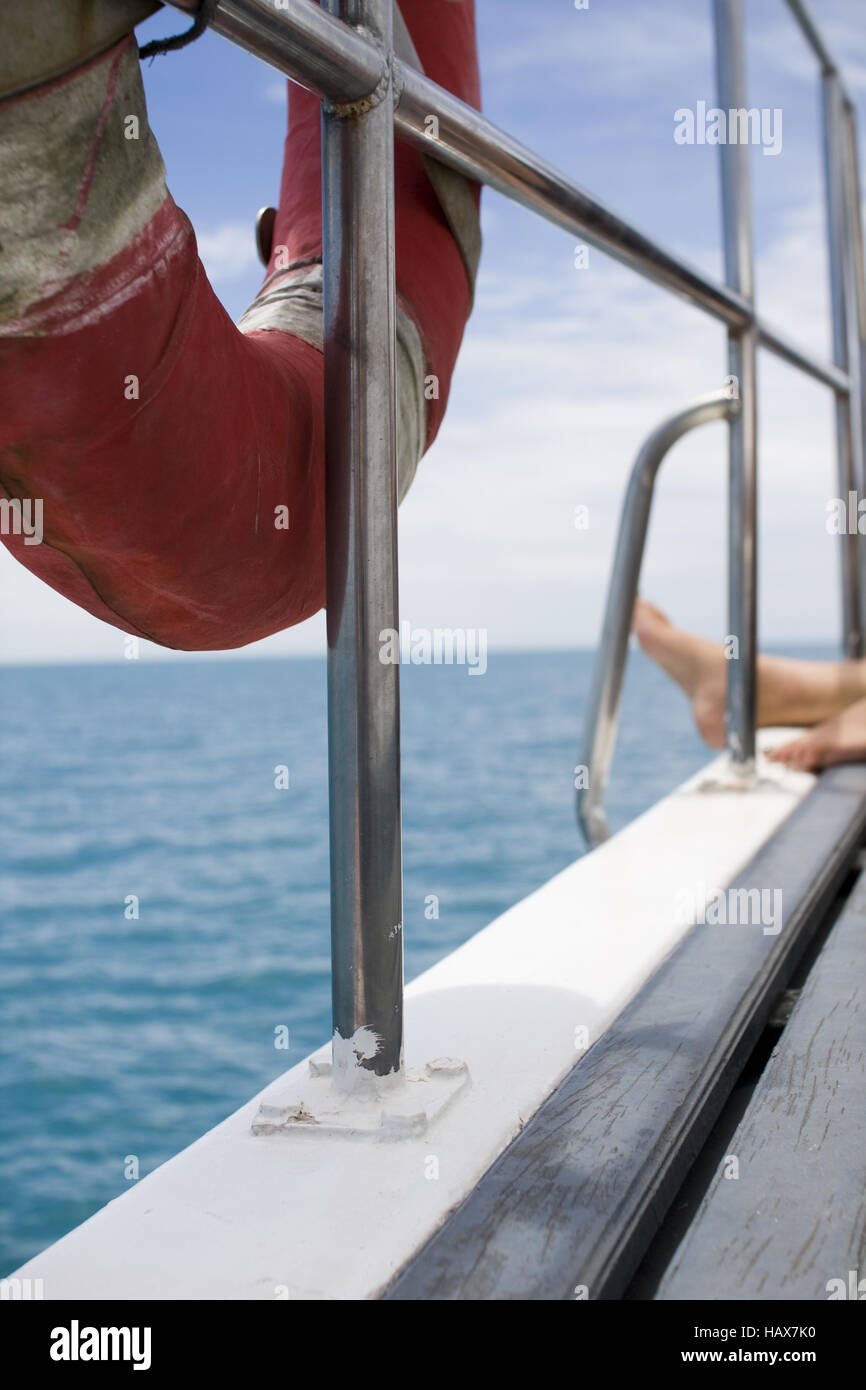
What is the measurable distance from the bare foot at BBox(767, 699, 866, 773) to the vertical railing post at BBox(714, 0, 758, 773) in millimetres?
128

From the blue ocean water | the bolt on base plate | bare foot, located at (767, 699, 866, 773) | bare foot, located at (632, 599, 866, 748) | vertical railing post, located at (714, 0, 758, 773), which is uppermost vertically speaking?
vertical railing post, located at (714, 0, 758, 773)

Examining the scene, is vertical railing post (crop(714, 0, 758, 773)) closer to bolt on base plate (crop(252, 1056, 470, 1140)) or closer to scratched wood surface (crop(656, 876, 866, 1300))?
scratched wood surface (crop(656, 876, 866, 1300))

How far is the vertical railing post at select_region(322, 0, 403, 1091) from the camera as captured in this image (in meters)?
0.47

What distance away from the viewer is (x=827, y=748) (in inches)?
56.6

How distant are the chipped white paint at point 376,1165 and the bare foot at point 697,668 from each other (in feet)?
2.97

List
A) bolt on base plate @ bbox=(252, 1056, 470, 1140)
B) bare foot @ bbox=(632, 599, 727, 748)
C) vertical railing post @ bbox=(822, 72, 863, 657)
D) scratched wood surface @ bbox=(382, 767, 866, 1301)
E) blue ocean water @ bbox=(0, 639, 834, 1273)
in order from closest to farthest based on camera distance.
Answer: scratched wood surface @ bbox=(382, 767, 866, 1301), bolt on base plate @ bbox=(252, 1056, 470, 1140), bare foot @ bbox=(632, 599, 727, 748), vertical railing post @ bbox=(822, 72, 863, 657), blue ocean water @ bbox=(0, 639, 834, 1273)

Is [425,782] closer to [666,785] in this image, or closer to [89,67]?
[666,785]

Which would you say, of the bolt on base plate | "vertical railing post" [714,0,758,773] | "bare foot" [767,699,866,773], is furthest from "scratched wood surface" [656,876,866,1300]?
"bare foot" [767,699,866,773]

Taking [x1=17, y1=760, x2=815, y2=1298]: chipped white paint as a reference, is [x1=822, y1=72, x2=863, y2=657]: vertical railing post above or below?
above

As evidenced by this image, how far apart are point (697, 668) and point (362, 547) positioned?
4.23 ft

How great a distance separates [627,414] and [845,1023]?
124 ft

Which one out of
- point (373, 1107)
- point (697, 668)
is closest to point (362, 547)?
point (373, 1107)

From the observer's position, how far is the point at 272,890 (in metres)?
16.2

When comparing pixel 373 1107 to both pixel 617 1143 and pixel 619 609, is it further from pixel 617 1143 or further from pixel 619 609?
pixel 619 609
